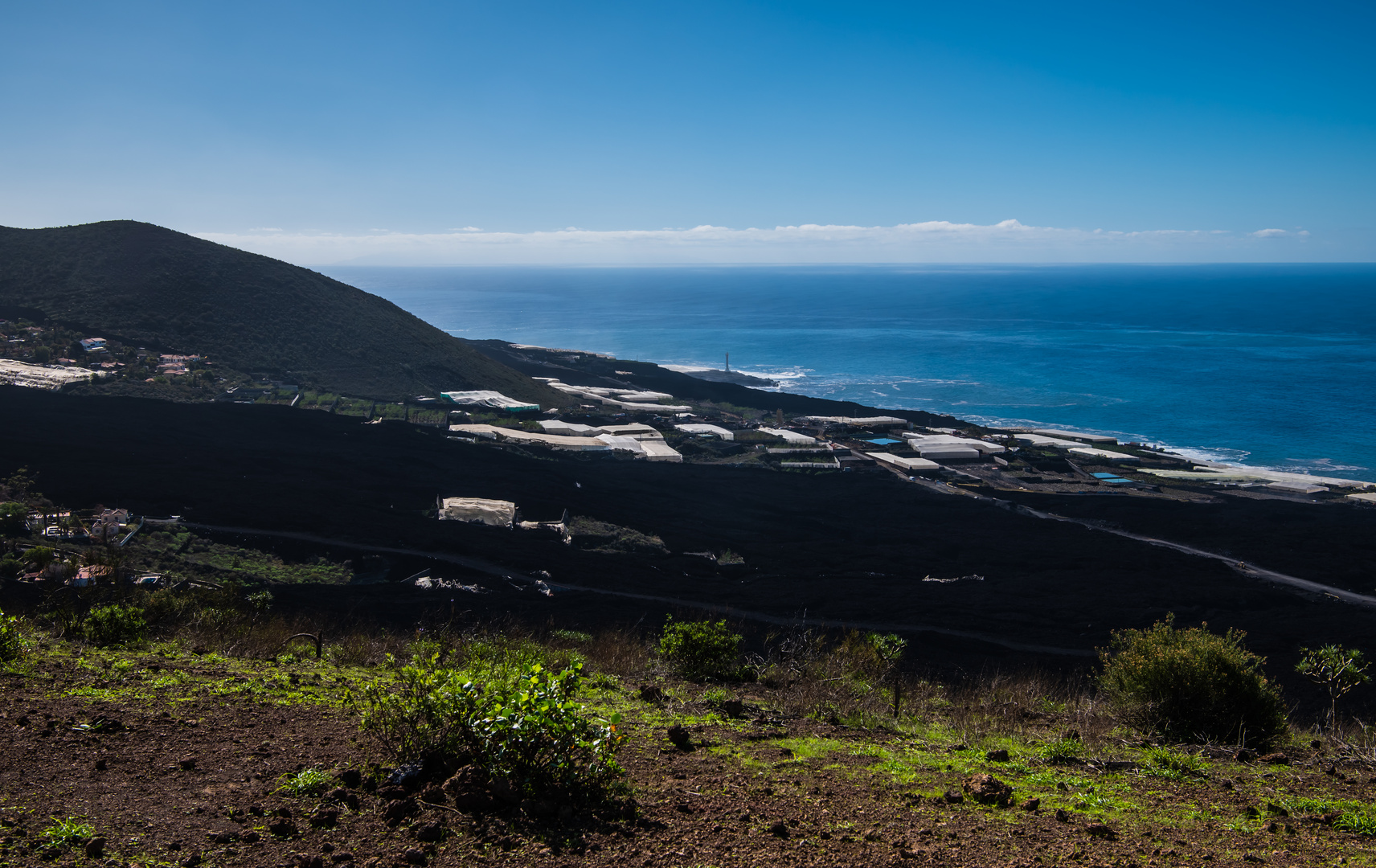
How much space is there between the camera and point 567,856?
3959 mm

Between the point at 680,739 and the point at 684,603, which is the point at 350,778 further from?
the point at 684,603

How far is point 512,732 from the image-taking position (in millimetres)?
4312

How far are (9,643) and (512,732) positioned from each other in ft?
17.4

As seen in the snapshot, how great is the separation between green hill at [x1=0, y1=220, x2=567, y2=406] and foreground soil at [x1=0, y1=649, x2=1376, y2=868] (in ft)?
142

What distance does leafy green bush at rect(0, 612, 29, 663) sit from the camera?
639 centimetres

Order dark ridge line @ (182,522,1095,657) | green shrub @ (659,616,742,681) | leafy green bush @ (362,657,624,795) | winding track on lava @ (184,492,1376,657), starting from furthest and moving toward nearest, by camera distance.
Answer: winding track on lava @ (184,492,1376,657)
dark ridge line @ (182,522,1095,657)
green shrub @ (659,616,742,681)
leafy green bush @ (362,657,624,795)

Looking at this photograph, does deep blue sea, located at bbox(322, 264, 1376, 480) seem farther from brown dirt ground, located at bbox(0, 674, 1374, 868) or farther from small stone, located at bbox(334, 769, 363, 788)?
small stone, located at bbox(334, 769, 363, 788)

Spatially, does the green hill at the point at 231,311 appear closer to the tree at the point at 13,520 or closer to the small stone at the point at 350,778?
the tree at the point at 13,520

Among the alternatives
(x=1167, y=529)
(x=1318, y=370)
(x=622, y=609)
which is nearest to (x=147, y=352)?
(x=622, y=609)

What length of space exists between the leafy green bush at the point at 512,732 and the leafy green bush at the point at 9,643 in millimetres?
4013

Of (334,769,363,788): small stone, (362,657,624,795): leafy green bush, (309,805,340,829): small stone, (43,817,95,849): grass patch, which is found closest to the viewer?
(43,817,95,849): grass patch

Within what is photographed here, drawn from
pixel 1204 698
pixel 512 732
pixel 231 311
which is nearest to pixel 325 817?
pixel 512 732

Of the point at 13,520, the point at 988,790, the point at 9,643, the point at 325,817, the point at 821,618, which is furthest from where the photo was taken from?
the point at 821,618

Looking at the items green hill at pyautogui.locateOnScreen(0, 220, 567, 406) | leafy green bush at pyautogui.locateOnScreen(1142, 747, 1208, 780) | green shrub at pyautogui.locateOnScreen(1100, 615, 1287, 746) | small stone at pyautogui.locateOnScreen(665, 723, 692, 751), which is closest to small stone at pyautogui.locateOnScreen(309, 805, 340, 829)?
small stone at pyautogui.locateOnScreen(665, 723, 692, 751)
